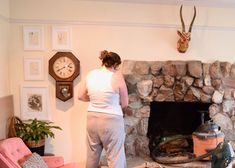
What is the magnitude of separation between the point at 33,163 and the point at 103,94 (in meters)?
0.98

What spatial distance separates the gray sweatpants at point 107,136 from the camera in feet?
9.14

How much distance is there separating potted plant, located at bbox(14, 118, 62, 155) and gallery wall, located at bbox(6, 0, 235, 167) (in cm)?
26

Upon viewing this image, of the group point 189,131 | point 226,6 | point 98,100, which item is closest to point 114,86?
point 98,100

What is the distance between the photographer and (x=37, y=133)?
10.8ft

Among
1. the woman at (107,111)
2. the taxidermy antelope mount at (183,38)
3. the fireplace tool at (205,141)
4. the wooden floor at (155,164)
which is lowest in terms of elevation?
the wooden floor at (155,164)

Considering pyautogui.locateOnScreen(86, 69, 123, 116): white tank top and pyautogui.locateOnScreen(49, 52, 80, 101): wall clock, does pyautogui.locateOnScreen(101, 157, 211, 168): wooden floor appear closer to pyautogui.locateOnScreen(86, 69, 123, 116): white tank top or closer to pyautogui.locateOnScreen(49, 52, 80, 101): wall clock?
pyautogui.locateOnScreen(86, 69, 123, 116): white tank top

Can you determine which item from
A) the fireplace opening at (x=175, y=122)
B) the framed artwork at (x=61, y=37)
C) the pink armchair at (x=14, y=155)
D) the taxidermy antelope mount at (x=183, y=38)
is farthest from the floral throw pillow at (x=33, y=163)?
the taxidermy antelope mount at (x=183, y=38)

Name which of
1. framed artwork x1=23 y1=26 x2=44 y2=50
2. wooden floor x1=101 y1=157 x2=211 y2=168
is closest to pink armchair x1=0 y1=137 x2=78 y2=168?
wooden floor x1=101 y1=157 x2=211 y2=168

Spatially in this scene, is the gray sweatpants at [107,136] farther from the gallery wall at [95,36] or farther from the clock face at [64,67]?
the clock face at [64,67]

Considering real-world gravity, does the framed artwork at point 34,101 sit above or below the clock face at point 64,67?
below

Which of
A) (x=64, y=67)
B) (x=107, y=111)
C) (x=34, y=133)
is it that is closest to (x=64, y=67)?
(x=64, y=67)

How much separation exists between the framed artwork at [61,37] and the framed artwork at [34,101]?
0.58m

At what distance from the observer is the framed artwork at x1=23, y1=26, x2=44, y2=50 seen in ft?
11.5

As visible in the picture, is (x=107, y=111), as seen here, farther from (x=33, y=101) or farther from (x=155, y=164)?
(x=33, y=101)
